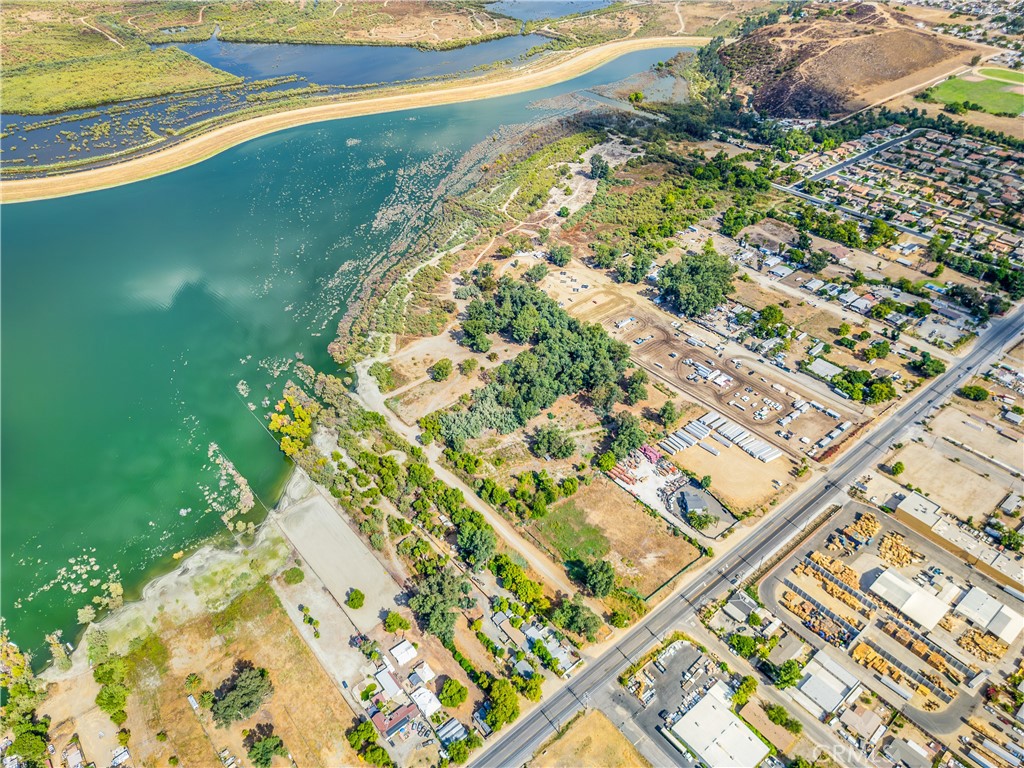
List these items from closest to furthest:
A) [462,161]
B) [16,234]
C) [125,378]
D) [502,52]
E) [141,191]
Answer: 1. [125,378]
2. [16,234]
3. [141,191]
4. [462,161]
5. [502,52]

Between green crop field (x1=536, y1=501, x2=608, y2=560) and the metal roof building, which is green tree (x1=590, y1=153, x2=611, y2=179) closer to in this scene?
green crop field (x1=536, y1=501, x2=608, y2=560)

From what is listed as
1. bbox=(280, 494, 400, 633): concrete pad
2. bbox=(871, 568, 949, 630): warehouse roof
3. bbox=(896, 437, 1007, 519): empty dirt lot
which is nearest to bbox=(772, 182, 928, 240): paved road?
bbox=(896, 437, 1007, 519): empty dirt lot

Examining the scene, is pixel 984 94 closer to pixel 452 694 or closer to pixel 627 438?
pixel 627 438

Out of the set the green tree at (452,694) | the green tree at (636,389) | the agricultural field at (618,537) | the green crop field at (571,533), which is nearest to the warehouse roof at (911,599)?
the agricultural field at (618,537)

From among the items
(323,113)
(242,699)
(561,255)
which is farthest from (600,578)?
(323,113)

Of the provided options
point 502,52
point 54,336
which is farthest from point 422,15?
point 54,336

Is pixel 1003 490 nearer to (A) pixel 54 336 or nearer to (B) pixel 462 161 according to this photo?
(B) pixel 462 161

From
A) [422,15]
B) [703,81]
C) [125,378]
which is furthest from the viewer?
[422,15]
